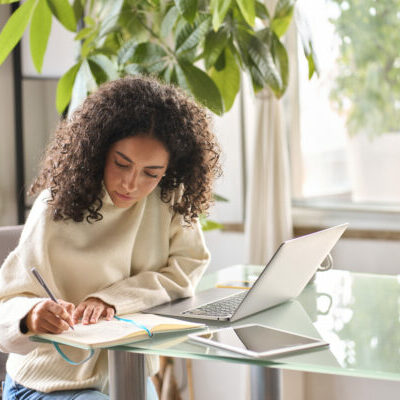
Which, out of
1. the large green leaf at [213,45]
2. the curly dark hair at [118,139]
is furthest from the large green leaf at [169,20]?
the curly dark hair at [118,139]

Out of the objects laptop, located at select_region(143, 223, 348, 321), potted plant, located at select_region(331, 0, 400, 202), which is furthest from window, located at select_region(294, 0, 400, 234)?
laptop, located at select_region(143, 223, 348, 321)

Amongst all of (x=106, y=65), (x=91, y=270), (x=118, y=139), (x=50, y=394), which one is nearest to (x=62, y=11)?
(x=106, y=65)

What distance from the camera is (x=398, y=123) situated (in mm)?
2744

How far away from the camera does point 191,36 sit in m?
1.94

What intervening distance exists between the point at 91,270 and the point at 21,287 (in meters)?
0.16

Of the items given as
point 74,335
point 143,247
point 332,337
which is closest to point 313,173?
point 143,247

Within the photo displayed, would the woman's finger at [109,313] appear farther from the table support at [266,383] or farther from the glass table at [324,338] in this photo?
the table support at [266,383]

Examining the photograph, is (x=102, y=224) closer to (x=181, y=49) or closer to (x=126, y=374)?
(x=126, y=374)

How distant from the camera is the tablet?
1.12 meters

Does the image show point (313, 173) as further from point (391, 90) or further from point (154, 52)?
point (154, 52)

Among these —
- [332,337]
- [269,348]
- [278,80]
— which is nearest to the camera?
[269,348]

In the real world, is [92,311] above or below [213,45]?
below

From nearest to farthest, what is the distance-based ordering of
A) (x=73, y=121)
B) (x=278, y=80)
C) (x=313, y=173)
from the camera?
1. (x=73, y=121)
2. (x=278, y=80)
3. (x=313, y=173)

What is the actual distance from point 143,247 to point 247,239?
132 centimetres
